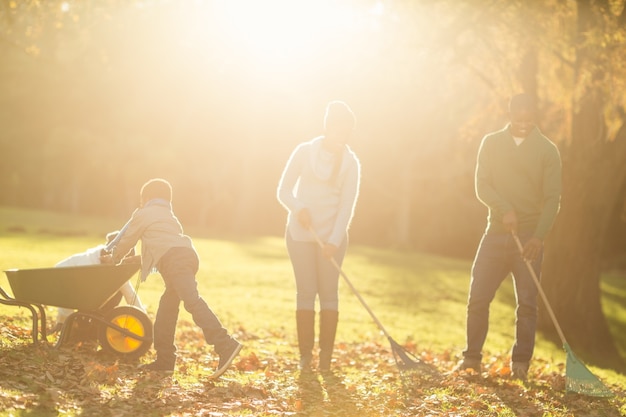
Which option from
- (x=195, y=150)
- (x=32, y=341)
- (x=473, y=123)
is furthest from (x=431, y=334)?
(x=195, y=150)

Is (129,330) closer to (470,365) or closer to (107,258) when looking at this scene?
(107,258)

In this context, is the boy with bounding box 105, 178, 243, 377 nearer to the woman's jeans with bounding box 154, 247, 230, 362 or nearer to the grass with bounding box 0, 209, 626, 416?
the woman's jeans with bounding box 154, 247, 230, 362

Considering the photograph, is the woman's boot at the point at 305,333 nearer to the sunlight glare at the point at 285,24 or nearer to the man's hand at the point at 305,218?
the man's hand at the point at 305,218

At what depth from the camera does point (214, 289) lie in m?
16.6

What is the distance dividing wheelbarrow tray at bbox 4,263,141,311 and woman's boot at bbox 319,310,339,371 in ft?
6.45

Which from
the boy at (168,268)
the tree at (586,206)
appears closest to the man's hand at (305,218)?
the boy at (168,268)

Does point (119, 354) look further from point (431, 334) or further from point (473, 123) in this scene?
point (473, 123)

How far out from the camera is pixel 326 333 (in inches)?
315

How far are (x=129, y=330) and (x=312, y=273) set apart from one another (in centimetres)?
178

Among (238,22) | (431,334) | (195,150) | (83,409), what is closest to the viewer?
(83,409)

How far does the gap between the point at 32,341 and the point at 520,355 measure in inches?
182

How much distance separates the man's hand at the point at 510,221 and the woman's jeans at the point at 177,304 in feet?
9.13

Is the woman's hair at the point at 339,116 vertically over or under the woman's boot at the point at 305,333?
over

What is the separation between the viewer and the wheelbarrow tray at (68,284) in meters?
7.05
